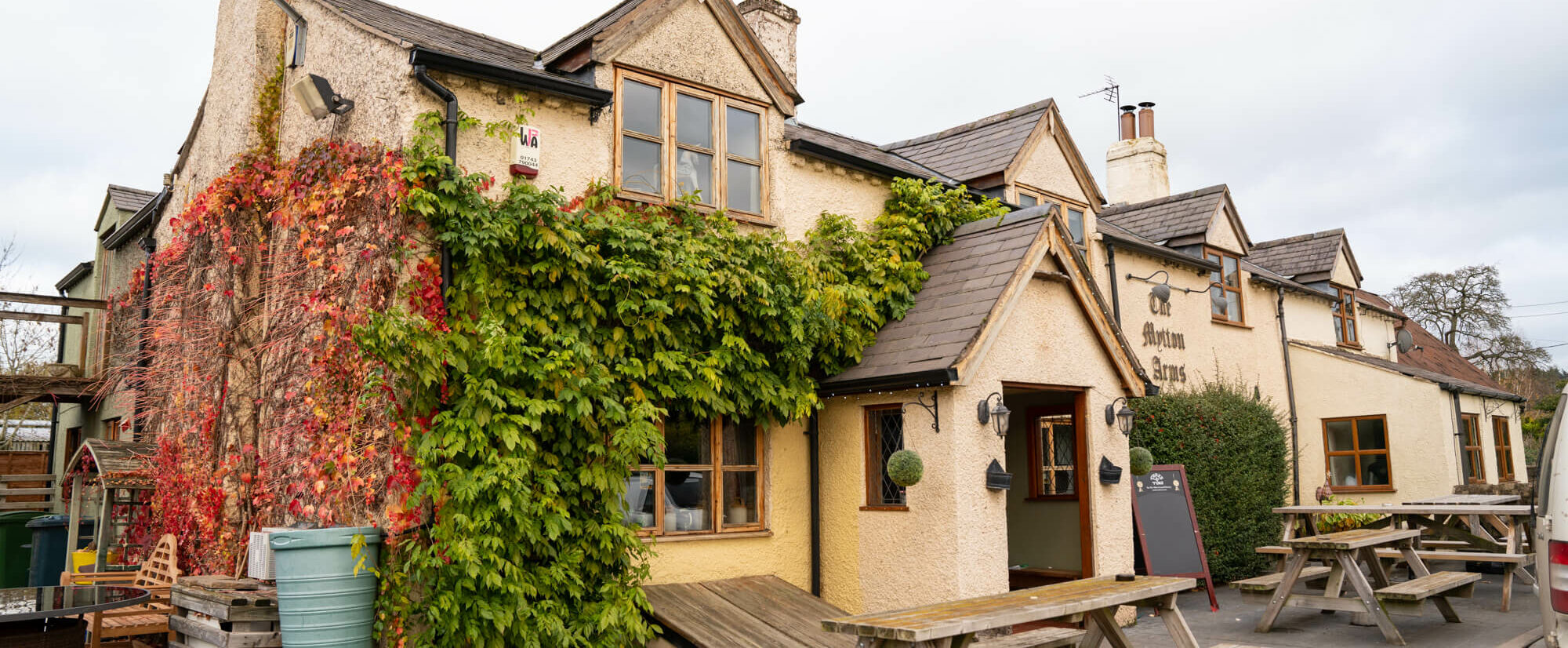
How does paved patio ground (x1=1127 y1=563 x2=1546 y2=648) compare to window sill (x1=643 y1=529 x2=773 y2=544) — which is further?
paved patio ground (x1=1127 y1=563 x2=1546 y2=648)

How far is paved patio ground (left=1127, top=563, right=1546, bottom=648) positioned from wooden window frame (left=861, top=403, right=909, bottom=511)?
9.26 feet

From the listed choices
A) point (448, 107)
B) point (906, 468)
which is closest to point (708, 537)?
point (906, 468)

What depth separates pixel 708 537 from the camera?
940cm

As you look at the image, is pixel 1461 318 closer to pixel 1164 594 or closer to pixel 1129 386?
pixel 1129 386

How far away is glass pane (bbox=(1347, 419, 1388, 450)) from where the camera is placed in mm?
19172

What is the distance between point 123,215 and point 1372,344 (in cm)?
2477

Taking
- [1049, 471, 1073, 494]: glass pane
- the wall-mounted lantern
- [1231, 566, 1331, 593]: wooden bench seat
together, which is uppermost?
the wall-mounted lantern

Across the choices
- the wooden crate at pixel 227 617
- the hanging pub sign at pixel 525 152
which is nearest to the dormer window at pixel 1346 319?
the hanging pub sign at pixel 525 152

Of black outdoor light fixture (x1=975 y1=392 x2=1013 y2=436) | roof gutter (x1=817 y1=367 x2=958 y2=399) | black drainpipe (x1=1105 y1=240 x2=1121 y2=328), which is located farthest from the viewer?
black drainpipe (x1=1105 y1=240 x2=1121 y2=328)

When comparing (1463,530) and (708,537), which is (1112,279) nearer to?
(1463,530)

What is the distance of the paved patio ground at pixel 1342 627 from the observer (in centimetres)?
938

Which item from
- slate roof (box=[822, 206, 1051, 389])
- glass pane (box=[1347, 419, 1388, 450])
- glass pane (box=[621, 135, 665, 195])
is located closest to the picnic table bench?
slate roof (box=[822, 206, 1051, 389])

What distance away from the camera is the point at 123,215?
1611cm

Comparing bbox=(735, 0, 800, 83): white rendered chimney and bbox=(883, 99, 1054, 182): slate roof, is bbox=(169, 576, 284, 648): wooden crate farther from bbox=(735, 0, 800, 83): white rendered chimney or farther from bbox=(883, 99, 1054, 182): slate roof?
bbox=(883, 99, 1054, 182): slate roof
